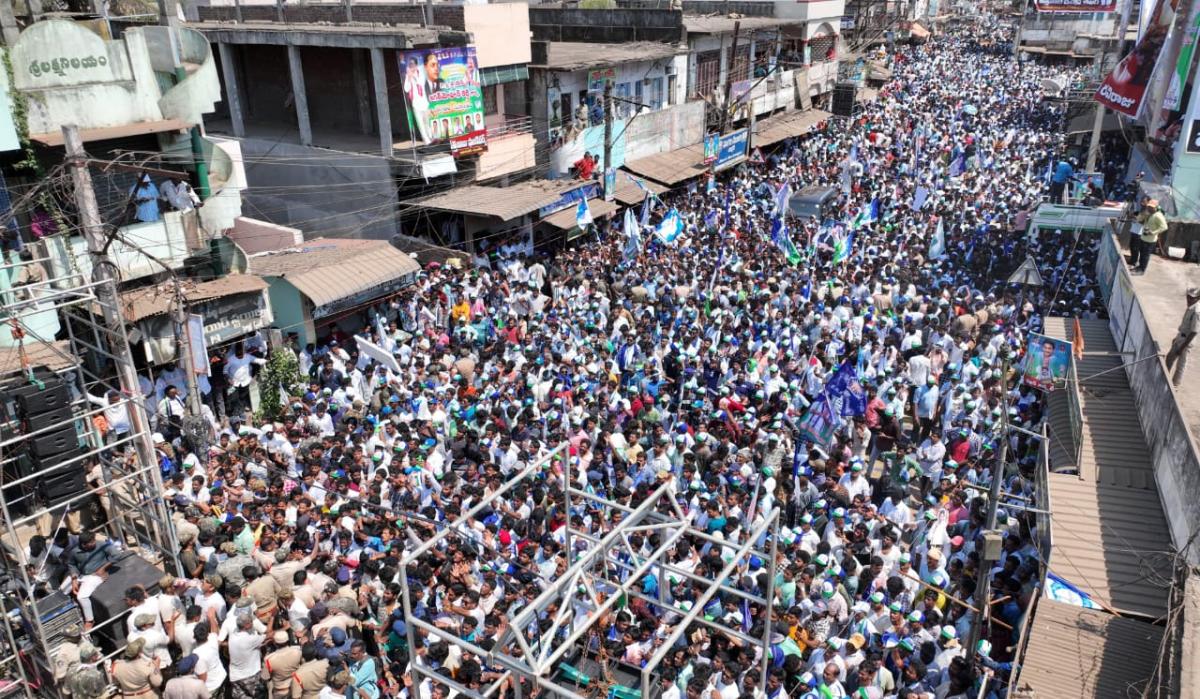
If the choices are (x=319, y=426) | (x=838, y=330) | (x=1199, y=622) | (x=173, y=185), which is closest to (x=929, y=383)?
(x=838, y=330)

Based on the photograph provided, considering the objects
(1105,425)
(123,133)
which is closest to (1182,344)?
(1105,425)

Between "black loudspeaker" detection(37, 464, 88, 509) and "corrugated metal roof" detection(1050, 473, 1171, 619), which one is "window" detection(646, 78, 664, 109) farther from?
"black loudspeaker" detection(37, 464, 88, 509)

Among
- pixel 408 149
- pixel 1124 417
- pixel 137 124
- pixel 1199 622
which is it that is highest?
pixel 137 124

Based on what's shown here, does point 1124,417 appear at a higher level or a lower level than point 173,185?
lower

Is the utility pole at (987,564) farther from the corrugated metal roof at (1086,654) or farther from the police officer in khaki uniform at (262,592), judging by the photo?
the police officer in khaki uniform at (262,592)

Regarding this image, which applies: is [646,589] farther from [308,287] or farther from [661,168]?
[661,168]

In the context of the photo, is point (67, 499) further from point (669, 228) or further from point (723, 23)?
point (723, 23)

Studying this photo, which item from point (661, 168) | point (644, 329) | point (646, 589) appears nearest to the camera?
point (646, 589)
